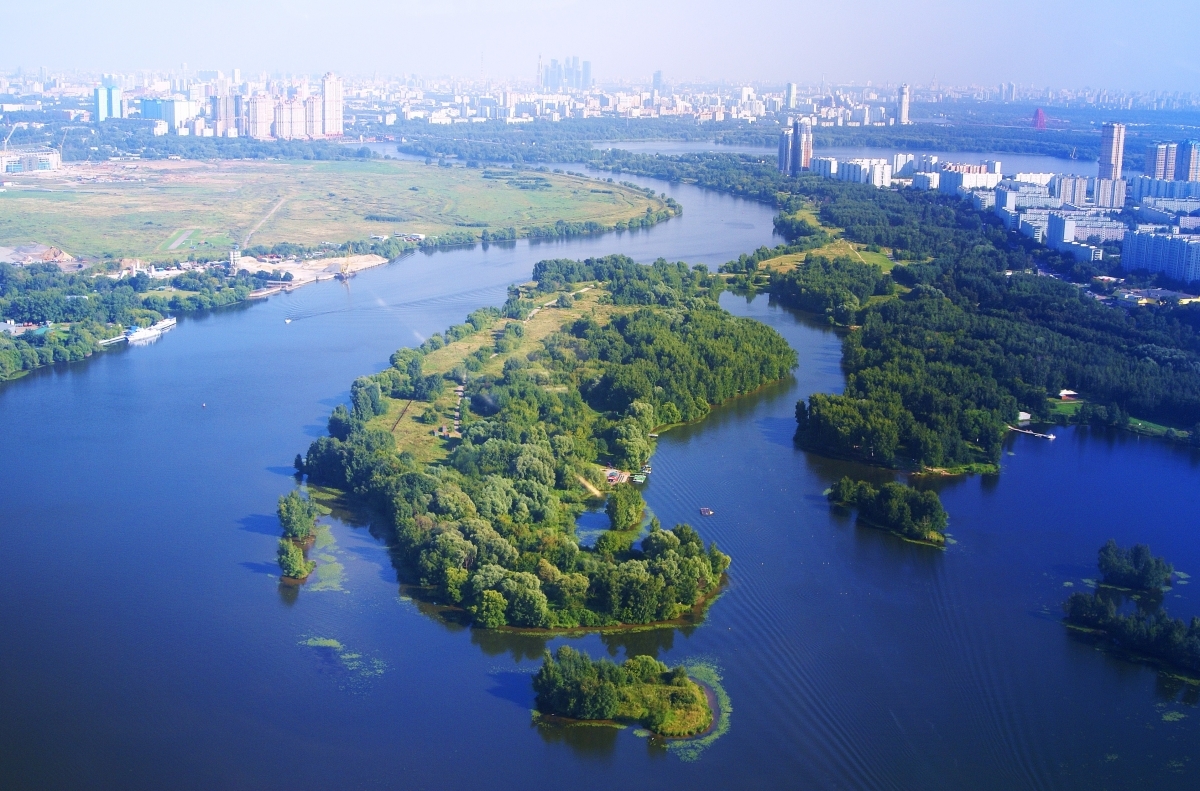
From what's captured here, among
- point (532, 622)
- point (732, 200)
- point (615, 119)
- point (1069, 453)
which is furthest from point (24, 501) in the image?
point (615, 119)

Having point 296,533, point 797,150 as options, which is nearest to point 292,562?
point 296,533

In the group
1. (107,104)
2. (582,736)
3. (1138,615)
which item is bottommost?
(582,736)

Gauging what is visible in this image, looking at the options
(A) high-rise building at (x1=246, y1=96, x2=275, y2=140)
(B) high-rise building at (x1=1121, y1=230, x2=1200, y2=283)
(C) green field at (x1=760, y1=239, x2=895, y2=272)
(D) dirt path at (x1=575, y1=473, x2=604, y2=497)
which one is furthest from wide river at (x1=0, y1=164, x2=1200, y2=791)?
(A) high-rise building at (x1=246, y1=96, x2=275, y2=140)

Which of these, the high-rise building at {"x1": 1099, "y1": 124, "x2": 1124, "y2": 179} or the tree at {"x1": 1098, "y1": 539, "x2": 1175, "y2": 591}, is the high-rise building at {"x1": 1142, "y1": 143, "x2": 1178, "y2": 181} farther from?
the tree at {"x1": 1098, "y1": 539, "x2": 1175, "y2": 591}

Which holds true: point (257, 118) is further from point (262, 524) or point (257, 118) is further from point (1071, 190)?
point (262, 524)

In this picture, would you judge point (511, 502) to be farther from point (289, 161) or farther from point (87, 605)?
point (289, 161)
